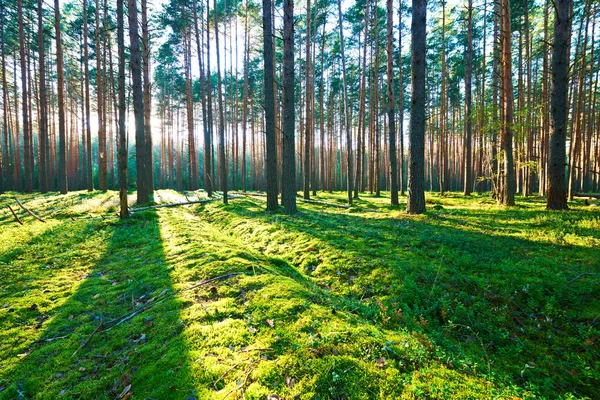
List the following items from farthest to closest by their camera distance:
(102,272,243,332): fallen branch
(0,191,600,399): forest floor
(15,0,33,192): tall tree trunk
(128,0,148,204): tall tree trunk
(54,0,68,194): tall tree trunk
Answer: (15,0,33,192): tall tree trunk, (54,0,68,194): tall tree trunk, (128,0,148,204): tall tree trunk, (102,272,243,332): fallen branch, (0,191,600,399): forest floor

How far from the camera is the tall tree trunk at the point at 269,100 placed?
10.8 metres

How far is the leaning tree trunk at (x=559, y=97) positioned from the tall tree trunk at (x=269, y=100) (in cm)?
984

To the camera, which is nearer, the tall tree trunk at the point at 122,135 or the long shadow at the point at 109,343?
the long shadow at the point at 109,343

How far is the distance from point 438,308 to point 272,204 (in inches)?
334

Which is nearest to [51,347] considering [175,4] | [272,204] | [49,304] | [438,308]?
[49,304]

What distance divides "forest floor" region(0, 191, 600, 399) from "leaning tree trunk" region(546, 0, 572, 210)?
7.39 ft

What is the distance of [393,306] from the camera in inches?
167

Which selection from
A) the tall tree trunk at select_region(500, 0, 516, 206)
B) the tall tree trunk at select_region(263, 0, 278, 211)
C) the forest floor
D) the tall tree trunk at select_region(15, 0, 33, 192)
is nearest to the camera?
the forest floor

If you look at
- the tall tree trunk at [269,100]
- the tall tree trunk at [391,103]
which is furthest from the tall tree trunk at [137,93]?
the tall tree trunk at [391,103]

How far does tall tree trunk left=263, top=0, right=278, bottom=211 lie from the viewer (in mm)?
10844

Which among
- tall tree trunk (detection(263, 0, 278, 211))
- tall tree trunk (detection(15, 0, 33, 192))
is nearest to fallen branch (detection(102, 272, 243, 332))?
tall tree trunk (detection(263, 0, 278, 211))

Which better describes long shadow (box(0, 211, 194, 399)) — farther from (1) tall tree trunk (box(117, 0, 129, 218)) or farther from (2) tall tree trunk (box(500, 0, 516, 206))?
(2) tall tree trunk (box(500, 0, 516, 206))

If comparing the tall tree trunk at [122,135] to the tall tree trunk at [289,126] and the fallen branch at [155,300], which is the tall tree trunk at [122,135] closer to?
the tall tree trunk at [289,126]

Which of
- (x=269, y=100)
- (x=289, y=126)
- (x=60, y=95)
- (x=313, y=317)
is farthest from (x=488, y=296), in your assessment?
(x=60, y=95)
